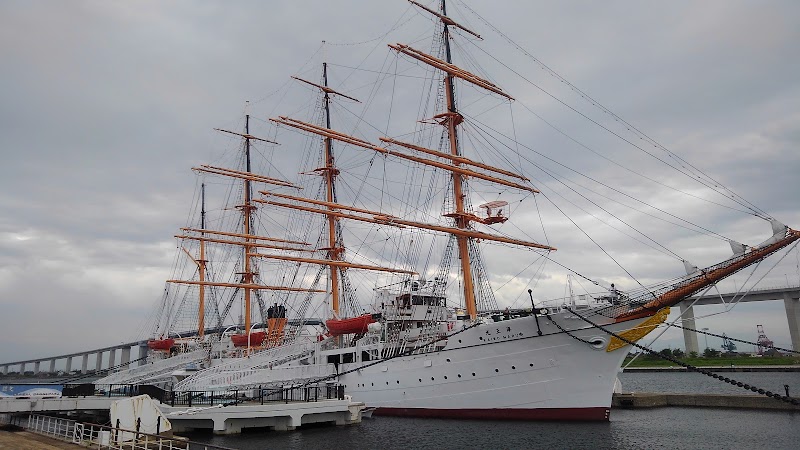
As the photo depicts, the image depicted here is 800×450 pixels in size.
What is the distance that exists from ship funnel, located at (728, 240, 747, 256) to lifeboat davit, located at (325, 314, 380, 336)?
18.9 meters

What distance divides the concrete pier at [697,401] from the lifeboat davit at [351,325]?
15.5 meters

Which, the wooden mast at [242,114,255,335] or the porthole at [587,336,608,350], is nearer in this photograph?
the porthole at [587,336,608,350]

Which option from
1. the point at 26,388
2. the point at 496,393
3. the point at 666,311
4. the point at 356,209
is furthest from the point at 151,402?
the point at 356,209

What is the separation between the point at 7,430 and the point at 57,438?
3783 millimetres

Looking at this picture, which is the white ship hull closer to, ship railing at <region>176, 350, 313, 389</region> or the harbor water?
the harbor water

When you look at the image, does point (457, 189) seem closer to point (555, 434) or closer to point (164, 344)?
point (555, 434)

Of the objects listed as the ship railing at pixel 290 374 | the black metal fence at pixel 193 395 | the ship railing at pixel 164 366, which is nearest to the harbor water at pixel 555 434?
the black metal fence at pixel 193 395

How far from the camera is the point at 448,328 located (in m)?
29.3

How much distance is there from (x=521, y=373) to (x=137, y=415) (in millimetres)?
15816

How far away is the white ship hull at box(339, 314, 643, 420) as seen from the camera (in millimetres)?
23750

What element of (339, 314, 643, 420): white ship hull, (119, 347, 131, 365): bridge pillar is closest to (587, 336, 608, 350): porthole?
(339, 314, 643, 420): white ship hull

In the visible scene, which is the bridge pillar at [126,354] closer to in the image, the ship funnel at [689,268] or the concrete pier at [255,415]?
the concrete pier at [255,415]

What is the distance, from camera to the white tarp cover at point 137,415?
1678 centimetres

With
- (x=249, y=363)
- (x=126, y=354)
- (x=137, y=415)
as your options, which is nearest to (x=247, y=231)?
(x=249, y=363)
